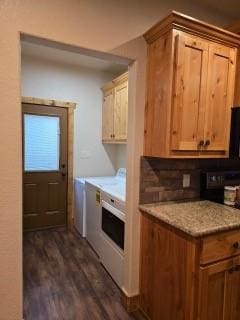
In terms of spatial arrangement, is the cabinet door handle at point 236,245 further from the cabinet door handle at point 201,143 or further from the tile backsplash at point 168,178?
the cabinet door handle at point 201,143

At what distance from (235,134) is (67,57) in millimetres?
2626

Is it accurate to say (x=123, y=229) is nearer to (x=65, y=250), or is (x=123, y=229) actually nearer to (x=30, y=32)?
(x=65, y=250)

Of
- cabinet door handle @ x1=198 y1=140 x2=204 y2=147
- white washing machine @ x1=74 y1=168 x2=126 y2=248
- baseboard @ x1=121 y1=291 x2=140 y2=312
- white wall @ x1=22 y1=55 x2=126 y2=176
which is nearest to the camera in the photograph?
cabinet door handle @ x1=198 y1=140 x2=204 y2=147

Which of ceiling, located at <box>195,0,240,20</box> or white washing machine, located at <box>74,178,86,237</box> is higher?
ceiling, located at <box>195,0,240,20</box>

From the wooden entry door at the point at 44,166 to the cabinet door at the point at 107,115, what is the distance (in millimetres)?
646

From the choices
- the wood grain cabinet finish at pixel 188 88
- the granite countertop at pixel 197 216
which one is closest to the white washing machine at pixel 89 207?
the granite countertop at pixel 197 216

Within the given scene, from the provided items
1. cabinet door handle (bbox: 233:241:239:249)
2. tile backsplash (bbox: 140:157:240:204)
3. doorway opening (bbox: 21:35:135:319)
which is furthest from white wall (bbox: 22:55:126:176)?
cabinet door handle (bbox: 233:241:239:249)

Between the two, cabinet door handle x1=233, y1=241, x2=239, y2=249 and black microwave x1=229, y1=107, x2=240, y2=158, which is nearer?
cabinet door handle x1=233, y1=241, x2=239, y2=249

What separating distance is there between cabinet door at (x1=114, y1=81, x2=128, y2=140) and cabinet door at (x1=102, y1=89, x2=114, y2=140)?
0.16 m

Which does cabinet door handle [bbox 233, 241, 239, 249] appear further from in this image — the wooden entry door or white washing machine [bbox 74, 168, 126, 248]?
the wooden entry door

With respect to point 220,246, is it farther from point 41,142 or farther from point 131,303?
point 41,142

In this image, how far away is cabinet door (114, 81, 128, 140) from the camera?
307 centimetres

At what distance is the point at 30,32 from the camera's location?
4.72ft

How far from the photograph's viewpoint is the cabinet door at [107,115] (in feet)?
11.6
